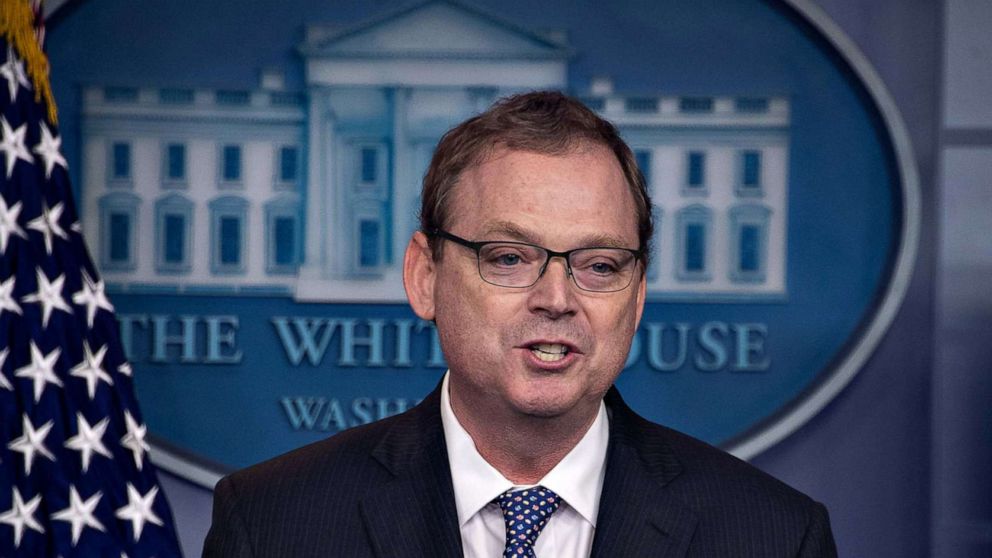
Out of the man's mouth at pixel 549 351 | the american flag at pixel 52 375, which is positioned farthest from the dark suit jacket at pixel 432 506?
the american flag at pixel 52 375

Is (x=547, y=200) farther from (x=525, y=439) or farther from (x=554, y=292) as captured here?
(x=525, y=439)

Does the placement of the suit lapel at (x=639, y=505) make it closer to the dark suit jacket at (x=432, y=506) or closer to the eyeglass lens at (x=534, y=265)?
the dark suit jacket at (x=432, y=506)

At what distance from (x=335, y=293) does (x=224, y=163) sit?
49cm

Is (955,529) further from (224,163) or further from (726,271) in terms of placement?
(224,163)

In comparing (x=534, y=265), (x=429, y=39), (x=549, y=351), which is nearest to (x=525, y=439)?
(x=549, y=351)

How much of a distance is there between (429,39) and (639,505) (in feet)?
6.03

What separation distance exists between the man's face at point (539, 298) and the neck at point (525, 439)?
2 cm

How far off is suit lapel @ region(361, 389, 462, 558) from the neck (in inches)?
3.1

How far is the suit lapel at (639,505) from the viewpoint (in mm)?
1740

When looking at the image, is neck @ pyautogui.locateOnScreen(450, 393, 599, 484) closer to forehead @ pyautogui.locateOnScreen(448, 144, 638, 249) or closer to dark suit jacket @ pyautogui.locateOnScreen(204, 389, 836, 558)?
dark suit jacket @ pyautogui.locateOnScreen(204, 389, 836, 558)

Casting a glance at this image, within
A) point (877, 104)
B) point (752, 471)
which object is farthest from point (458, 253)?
point (877, 104)

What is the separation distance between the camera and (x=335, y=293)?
3.24m

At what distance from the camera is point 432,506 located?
5.78 ft

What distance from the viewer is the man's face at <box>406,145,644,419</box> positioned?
5.41 ft
